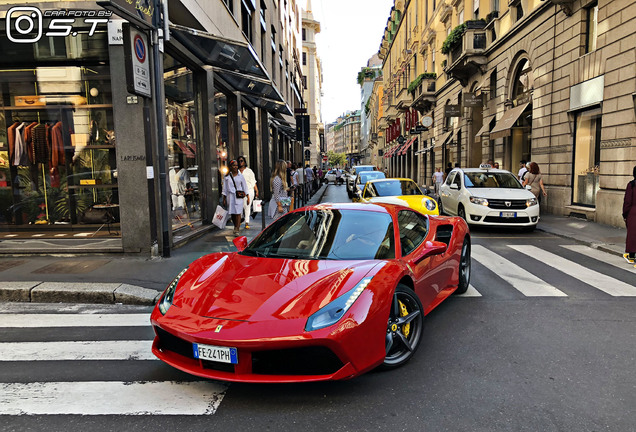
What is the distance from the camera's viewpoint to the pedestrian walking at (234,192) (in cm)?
1029

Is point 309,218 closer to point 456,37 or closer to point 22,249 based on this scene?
point 22,249

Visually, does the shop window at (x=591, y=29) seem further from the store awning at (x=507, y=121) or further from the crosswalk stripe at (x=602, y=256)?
the crosswalk stripe at (x=602, y=256)

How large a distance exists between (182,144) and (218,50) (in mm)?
2722

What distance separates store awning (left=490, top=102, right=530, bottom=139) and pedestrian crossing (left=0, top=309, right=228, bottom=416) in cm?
1670

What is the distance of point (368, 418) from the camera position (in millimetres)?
2803

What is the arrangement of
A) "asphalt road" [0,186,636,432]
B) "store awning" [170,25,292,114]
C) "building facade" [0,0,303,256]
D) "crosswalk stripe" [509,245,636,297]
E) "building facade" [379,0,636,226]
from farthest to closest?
1. "building facade" [379,0,636,226]
2. "store awning" [170,25,292,114]
3. "building facade" [0,0,303,256]
4. "crosswalk stripe" [509,245,636,297]
5. "asphalt road" [0,186,636,432]

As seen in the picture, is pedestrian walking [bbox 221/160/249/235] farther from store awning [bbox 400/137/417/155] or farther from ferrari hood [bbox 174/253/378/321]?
store awning [bbox 400/137/417/155]

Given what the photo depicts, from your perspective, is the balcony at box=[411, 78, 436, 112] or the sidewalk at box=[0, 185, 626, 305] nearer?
the sidewalk at box=[0, 185, 626, 305]

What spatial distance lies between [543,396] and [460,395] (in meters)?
0.57

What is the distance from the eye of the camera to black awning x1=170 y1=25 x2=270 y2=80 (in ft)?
28.8

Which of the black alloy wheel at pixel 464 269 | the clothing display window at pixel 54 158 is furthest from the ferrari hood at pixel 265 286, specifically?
the clothing display window at pixel 54 158

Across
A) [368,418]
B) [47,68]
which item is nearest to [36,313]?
[368,418]

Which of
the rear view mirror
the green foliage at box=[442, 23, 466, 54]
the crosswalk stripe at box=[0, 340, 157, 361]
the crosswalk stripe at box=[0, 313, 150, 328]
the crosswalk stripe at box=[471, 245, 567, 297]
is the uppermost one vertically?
the green foliage at box=[442, 23, 466, 54]

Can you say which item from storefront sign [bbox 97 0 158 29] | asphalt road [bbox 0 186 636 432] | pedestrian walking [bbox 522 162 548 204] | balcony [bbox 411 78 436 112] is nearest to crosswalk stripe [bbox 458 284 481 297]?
asphalt road [bbox 0 186 636 432]
